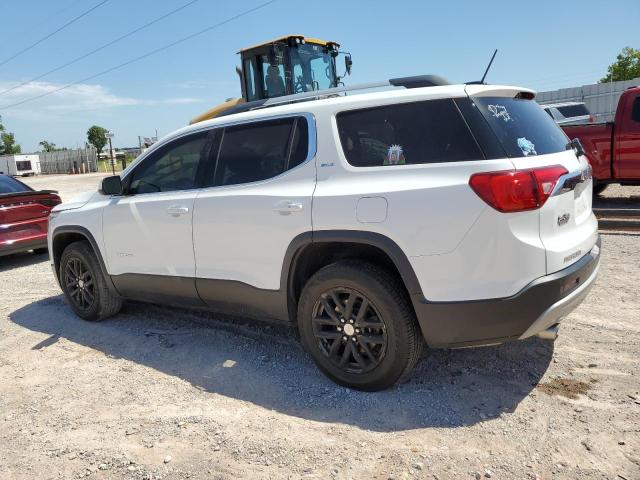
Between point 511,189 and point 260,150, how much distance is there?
5.99 feet

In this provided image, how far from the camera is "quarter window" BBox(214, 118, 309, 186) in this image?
138 inches

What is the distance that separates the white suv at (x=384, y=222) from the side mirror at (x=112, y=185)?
1.57 ft

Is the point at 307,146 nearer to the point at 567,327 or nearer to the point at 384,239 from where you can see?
the point at 384,239

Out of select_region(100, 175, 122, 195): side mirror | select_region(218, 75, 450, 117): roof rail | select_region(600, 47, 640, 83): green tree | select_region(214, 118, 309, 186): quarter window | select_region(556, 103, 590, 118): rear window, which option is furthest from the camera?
select_region(600, 47, 640, 83): green tree

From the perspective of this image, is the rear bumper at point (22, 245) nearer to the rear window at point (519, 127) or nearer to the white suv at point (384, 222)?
the white suv at point (384, 222)

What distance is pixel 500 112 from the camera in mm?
2994

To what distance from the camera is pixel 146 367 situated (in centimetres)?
398

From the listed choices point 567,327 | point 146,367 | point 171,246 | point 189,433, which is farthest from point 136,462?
point 567,327

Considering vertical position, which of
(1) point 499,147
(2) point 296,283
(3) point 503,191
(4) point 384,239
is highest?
(1) point 499,147

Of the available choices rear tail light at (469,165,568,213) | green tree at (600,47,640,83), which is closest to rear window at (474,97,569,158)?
rear tail light at (469,165,568,213)

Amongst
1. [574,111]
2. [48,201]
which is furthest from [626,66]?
[48,201]

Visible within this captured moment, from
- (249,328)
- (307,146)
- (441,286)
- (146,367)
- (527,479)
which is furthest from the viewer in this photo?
(249,328)

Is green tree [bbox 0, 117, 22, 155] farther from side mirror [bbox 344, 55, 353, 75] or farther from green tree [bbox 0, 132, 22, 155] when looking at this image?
side mirror [bbox 344, 55, 353, 75]

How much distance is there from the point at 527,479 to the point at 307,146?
7.56 ft
